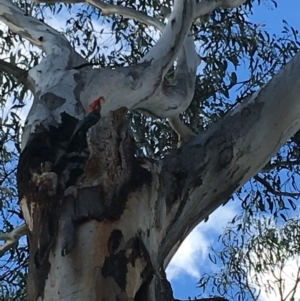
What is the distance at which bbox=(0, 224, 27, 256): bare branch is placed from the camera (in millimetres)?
4059

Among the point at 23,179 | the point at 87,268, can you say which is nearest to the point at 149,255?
the point at 87,268

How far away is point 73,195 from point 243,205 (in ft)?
9.73

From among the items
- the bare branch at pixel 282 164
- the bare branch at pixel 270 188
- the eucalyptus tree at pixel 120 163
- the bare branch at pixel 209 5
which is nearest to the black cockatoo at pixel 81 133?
the eucalyptus tree at pixel 120 163

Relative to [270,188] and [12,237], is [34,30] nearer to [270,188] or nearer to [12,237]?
[12,237]

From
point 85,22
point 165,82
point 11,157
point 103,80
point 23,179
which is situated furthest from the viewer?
point 85,22

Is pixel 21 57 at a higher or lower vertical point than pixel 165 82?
higher

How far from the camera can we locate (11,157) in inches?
190

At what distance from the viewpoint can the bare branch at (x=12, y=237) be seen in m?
4.06

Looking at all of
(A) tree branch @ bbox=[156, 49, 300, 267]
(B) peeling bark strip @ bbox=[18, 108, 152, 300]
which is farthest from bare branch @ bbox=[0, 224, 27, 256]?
(B) peeling bark strip @ bbox=[18, 108, 152, 300]

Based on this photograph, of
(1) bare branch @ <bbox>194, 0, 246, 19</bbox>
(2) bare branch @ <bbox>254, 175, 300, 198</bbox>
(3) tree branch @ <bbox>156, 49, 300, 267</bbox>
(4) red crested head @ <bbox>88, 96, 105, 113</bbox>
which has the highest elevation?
(1) bare branch @ <bbox>194, 0, 246, 19</bbox>

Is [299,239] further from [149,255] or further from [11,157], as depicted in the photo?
[149,255]

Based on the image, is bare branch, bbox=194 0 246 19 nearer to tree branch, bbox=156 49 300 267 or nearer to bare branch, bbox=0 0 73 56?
bare branch, bbox=0 0 73 56

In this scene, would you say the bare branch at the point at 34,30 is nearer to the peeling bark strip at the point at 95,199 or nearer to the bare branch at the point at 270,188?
the peeling bark strip at the point at 95,199

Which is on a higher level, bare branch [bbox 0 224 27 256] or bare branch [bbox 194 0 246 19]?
bare branch [bbox 194 0 246 19]
